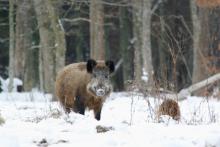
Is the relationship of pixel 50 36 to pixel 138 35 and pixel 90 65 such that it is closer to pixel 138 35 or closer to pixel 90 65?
pixel 138 35

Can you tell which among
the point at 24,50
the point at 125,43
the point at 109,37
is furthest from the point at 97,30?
the point at 109,37

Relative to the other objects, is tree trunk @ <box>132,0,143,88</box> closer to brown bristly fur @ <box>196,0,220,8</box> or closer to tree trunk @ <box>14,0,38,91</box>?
brown bristly fur @ <box>196,0,220,8</box>

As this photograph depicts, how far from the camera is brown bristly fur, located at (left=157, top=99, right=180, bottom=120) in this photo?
10.4 meters

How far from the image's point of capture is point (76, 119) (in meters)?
9.25

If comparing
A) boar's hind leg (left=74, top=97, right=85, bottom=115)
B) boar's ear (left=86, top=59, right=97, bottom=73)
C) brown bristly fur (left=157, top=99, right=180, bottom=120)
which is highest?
boar's ear (left=86, top=59, right=97, bottom=73)

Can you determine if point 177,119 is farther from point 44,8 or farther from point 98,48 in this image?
point 98,48

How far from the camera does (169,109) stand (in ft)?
34.3

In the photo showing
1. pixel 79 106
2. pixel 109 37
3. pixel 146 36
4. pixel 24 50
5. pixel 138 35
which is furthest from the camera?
pixel 109 37

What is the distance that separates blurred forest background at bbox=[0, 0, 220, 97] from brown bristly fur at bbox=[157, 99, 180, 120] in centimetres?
40

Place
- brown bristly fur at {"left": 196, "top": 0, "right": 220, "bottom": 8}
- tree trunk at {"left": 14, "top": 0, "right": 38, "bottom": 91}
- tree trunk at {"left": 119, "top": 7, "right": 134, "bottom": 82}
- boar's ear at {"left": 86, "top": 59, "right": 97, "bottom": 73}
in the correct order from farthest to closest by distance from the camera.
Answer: tree trunk at {"left": 119, "top": 7, "right": 134, "bottom": 82}, tree trunk at {"left": 14, "top": 0, "right": 38, "bottom": 91}, brown bristly fur at {"left": 196, "top": 0, "right": 220, "bottom": 8}, boar's ear at {"left": 86, "top": 59, "right": 97, "bottom": 73}

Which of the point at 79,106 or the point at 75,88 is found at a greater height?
the point at 75,88

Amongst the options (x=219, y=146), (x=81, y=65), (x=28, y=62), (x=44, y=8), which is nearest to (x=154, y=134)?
(x=219, y=146)

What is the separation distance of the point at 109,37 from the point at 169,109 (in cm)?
3068

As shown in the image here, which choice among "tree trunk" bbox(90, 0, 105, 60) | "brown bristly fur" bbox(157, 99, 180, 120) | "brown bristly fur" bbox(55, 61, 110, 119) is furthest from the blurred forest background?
"brown bristly fur" bbox(55, 61, 110, 119)
